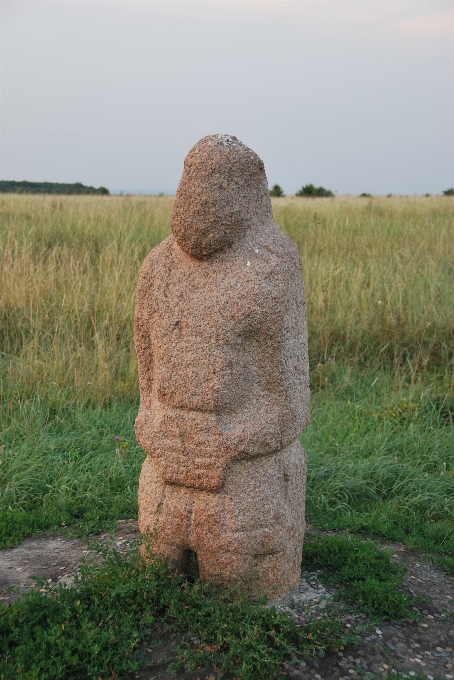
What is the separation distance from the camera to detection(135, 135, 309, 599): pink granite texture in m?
2.35

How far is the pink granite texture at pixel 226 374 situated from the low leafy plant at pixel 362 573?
0.40 meters

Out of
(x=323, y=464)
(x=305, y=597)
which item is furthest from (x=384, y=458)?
(x=305, y=597)

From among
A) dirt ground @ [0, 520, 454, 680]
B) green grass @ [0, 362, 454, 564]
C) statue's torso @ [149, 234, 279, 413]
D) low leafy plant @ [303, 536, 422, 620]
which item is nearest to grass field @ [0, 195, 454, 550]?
green grass @ [0, 362, 454, 564]

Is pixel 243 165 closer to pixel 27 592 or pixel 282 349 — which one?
pixel 282 349

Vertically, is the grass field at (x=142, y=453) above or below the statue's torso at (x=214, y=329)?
below

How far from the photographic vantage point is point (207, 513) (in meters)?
2.46

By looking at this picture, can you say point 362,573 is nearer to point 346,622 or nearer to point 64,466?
point 346,622

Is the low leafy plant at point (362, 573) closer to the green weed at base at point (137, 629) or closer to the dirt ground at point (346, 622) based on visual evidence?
the dirt ground at point (346, 622)

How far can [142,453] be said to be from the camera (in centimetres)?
414

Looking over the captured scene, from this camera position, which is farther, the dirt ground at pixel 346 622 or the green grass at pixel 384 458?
the green grass at pixel 384 458

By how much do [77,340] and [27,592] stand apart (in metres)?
2.72

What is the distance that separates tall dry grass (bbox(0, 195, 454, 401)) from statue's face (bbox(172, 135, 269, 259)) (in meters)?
2.59

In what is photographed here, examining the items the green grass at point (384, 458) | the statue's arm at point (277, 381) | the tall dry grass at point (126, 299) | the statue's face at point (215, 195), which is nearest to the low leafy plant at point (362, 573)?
the green grass at point (384, 458)

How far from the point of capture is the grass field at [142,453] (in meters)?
2.38
